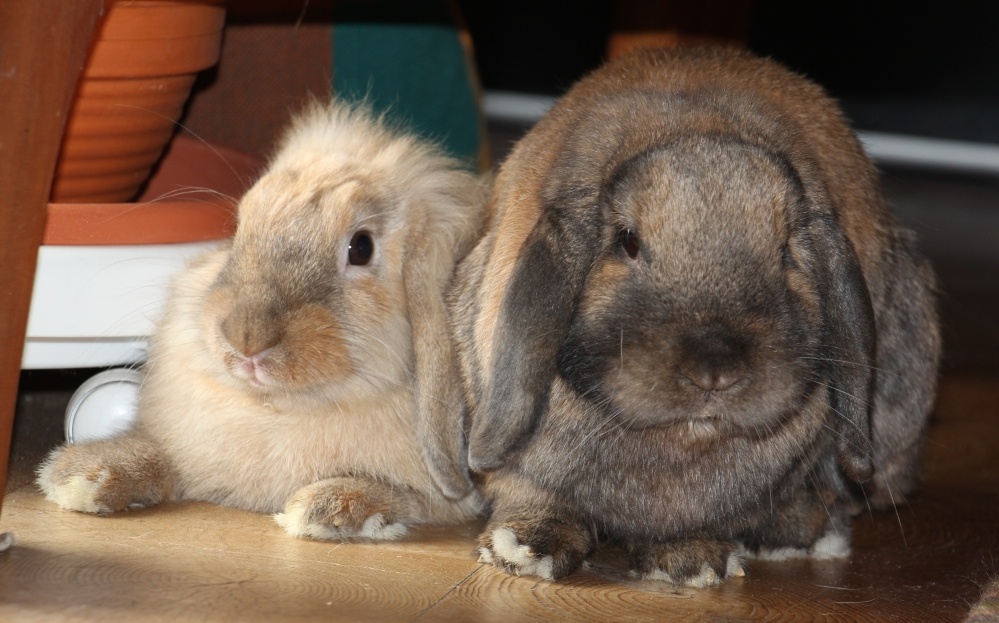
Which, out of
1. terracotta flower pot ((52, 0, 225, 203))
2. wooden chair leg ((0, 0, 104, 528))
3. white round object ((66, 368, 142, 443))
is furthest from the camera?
white round object ((66, 368, 142, 443))

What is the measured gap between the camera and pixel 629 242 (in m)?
1.90

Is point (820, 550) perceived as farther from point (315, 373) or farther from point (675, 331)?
point (315, 373)

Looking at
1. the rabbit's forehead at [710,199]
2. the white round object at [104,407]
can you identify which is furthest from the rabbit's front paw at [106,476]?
the rabbit's forehead at [710,199]

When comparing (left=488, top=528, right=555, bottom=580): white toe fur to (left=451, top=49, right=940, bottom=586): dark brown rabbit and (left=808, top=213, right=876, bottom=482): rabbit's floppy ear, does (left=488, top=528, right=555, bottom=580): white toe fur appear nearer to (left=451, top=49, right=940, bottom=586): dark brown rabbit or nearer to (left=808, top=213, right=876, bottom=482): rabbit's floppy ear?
(left=451, top=49, right=940, bottom=586): dark brown rabbit

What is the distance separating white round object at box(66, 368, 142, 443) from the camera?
2.37 metres

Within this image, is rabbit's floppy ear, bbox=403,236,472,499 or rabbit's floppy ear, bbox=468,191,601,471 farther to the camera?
rabbit's floppy ear, bbox=403,236,472,499

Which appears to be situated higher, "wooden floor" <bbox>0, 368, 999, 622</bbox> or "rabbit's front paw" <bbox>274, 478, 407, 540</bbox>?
"rabbit's front paw" <bbox>274, 478, 407, 540</bbox>

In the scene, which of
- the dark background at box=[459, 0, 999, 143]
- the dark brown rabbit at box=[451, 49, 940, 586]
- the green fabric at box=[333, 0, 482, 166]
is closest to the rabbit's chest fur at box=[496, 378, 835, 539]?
the dark brown rabbit at box=[451, 49, 940, 586]

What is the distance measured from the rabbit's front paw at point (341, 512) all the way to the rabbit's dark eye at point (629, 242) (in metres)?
0.61

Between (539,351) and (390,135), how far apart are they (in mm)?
697

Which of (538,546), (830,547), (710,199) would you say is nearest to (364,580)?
(538,546)

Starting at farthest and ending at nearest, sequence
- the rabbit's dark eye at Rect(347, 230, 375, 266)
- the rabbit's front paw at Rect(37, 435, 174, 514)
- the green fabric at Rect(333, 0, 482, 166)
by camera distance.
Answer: the green fabric at Rect(333, 0, 482, 166) < the rabbit's dark eye at Rect(347, 230, 375, 266) < the rabbit's front paw at Rect(37, 435, 174, 514)

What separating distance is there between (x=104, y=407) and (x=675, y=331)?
3.99ft

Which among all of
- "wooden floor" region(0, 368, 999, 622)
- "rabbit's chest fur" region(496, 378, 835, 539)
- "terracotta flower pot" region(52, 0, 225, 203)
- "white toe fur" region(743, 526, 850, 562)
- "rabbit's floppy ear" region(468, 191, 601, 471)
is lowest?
"wooden floor" region(0, 368, 999, 622)
